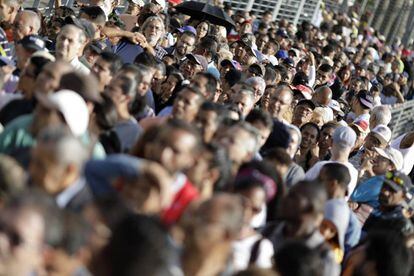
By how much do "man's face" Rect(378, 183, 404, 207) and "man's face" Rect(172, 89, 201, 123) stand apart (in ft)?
5.81

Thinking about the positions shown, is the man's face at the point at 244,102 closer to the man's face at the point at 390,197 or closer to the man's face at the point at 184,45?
the man's face at the point at 390,197

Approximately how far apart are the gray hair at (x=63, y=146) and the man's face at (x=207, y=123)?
6.80ft

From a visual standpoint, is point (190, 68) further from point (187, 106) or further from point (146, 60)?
point (187, 106)

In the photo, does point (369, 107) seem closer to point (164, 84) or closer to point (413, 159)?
point (413, 159)

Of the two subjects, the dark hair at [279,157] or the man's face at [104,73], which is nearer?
the dark hair at [279,157]

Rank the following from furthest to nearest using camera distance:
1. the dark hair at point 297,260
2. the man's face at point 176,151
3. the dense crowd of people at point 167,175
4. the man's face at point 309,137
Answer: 1. the man's face at point 309,137
2. the man's face at point 176,151
3. the dark hair at point 297,260
4. the dense crowd of people at point 167,175

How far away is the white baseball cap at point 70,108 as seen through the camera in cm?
588

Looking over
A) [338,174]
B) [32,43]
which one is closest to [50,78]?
[32,43]

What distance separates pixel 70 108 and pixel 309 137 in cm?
423

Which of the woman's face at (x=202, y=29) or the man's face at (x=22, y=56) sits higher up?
the man's face at (x=22, y=56)

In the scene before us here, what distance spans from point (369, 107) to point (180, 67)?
3.83 meters

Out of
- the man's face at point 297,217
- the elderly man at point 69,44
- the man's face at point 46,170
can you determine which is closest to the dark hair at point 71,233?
the man's face at point 46,170

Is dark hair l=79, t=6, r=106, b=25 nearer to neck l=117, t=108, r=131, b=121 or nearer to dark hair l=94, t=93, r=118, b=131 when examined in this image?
neck l=117, t=108, r=131, b=121

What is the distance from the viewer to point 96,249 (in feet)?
14.6
